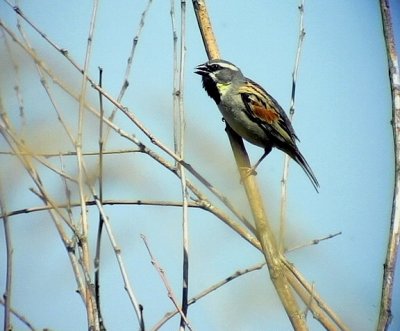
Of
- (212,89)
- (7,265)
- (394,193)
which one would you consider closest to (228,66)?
(212,89)

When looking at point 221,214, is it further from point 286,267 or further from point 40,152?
point 40,152

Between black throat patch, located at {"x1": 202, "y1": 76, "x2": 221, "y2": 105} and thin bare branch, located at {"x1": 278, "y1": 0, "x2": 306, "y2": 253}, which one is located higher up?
black throat patch, located at {"x1": 202, "y1": 76, "x2": 221, "y2": 105}

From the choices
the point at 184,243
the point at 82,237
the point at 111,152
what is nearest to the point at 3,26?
the point at 111,152

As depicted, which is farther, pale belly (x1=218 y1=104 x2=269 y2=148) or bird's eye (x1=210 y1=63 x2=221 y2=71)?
pale belly (x1=218 y1=104 x2=269 y2=148)

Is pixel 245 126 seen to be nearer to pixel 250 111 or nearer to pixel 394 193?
pixel 250 111

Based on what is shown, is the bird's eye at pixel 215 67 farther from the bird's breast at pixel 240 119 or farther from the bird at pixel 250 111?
the bird's breast at pixel 240 119

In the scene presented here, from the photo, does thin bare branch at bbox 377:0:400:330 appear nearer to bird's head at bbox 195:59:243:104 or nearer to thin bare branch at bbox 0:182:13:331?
thin bare branch at bbox 0:182:13:331

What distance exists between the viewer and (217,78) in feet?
15.7

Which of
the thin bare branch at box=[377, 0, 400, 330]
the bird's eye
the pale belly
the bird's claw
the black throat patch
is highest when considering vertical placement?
the black throat patch

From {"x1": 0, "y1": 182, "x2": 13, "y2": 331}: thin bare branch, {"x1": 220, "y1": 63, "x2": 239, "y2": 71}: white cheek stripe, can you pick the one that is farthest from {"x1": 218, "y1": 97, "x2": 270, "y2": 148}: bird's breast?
{"x1": 0, "y1": 182, "x2": 13, "y2": 331}: thin bare branch

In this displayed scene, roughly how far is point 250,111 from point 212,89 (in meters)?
0.35

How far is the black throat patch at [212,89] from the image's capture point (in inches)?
193

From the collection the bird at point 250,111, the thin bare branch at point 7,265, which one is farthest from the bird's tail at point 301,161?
the thin bare branch at point 7,265

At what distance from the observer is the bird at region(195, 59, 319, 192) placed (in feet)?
15.9
